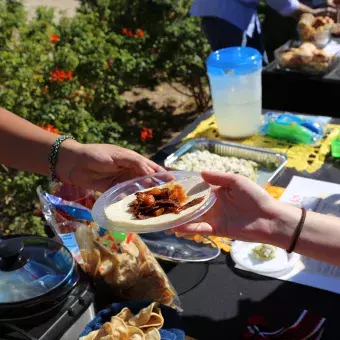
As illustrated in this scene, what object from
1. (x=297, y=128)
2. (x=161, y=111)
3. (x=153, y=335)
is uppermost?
(x=297, y=128)

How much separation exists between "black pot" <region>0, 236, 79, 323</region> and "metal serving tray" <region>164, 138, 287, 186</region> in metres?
0.68

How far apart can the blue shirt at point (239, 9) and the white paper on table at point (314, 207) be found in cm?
164

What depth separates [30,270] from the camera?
0.89m

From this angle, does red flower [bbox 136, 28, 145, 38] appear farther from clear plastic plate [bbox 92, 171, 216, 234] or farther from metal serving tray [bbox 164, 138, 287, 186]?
clear plastic plate [bbox 92, 171, 216, 234]

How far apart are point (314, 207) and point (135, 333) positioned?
74 cm

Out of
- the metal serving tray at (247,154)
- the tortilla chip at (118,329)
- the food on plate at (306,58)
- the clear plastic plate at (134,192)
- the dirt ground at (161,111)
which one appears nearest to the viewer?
the tortilla chip at (118,329)

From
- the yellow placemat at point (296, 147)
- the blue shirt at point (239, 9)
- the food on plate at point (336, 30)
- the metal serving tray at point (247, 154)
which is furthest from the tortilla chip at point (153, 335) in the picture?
the blue shirt at point (239, 9)

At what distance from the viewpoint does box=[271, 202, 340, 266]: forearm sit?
0.93 metres

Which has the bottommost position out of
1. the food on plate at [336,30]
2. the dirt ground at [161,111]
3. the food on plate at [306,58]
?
Answer: the dirt ground at [161,111]

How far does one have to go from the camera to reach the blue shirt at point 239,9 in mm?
2791

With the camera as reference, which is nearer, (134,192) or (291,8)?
(134,192)

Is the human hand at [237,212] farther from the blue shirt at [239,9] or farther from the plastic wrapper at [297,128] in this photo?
the blue shirt at [239,9]

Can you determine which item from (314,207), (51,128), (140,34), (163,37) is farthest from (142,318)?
(163,37)

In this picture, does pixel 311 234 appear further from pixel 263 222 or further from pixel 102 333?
pixel 102 333
